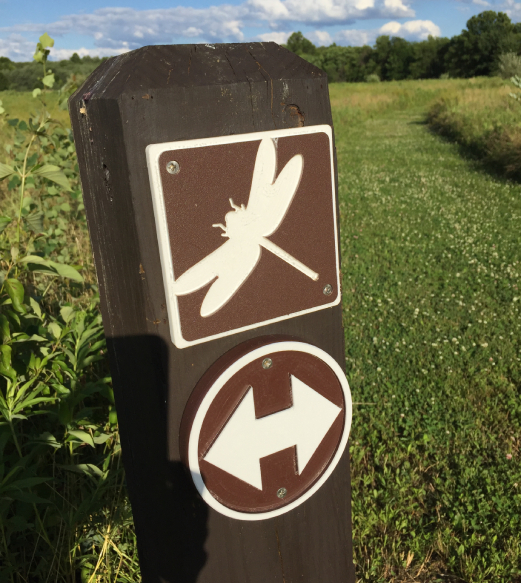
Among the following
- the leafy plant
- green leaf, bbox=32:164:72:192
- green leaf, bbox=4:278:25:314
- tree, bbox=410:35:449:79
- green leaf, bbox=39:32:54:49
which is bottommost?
the leafy plant

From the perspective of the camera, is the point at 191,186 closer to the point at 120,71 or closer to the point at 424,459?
the point at 120,71

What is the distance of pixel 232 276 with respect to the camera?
1016mm

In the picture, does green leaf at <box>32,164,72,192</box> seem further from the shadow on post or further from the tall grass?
the tall grass

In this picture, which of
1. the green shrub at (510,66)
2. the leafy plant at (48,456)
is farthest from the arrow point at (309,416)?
the green shrub at (510,66)

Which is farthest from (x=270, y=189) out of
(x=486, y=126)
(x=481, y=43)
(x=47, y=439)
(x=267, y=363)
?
(x=481, y=43)

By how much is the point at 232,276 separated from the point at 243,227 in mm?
102

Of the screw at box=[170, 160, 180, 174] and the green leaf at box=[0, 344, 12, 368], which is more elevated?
the screw at box=[170, 160, 180, 174]

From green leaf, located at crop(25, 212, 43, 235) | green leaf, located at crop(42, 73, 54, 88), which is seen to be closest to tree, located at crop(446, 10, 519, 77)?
green leaf, located at crop(42, 73, 54, 88)

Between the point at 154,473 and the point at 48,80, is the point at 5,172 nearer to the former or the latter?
the point at 154,473

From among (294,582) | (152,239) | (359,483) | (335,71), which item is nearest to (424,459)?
(359,483)

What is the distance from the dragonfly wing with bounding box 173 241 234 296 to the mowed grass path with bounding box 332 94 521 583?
1809mm

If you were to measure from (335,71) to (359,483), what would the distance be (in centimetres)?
8495

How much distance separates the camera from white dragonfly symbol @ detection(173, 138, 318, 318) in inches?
38.5

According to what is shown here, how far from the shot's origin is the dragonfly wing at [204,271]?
963mm
